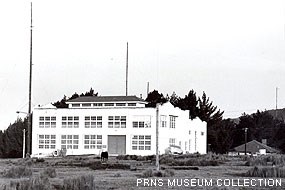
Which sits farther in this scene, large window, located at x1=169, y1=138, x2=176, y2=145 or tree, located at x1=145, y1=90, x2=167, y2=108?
tree, located at x1=145, y1=90, x2=167, y2=108

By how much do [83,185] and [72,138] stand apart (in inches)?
2478

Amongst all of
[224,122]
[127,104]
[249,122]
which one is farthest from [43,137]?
[249,122]

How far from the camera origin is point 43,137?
84.4m

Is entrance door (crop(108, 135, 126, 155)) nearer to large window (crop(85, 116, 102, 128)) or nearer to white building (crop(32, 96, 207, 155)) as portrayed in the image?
white building (crop(32, 96, 207, 155))

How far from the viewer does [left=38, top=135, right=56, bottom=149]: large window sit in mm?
83938

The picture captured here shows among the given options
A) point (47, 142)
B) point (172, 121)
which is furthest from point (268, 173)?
point (47, 142)

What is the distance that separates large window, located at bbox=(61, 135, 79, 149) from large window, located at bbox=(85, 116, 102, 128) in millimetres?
2134

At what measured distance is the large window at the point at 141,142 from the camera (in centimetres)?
8062

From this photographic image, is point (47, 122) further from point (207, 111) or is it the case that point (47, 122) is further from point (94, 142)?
point (207, 111)

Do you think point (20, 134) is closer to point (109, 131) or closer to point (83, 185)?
point (109, 131)

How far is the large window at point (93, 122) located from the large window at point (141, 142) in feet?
16.4

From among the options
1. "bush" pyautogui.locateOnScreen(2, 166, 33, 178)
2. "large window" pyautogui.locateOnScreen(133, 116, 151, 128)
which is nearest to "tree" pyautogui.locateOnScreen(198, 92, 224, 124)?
"large window" pyautogui.locateOnScreen(133, 116, 151, 128)

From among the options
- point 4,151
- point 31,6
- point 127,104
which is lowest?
point 4,151

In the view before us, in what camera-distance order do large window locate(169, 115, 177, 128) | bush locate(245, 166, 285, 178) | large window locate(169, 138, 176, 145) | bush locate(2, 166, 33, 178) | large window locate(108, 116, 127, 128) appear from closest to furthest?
bush locate(245, 166, 285, 178) → bush locate(2, 166, 33, 178) → large window locate(108, 116, 127, 128) → large window locate(169, 138, 176, 145) → large window locate(169, 115, 177, 128)
